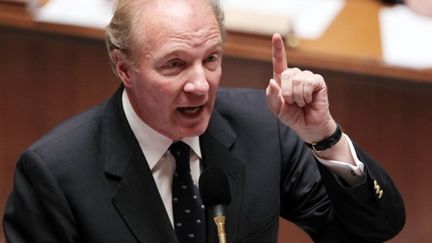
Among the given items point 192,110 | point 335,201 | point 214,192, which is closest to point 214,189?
point 214,192

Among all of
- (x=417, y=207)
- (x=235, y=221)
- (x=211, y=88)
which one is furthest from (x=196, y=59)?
(x=417, y=207)

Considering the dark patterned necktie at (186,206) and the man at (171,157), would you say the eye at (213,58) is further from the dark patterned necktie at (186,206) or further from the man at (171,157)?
the dark patterned necktie at (186,206)

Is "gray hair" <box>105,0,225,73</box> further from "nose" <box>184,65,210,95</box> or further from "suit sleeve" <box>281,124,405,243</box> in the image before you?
"suit sleeve" <box>281,124,405,243</box>

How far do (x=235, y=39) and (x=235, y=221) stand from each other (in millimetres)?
904

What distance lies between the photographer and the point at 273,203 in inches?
63.7

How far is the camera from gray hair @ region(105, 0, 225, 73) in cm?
146

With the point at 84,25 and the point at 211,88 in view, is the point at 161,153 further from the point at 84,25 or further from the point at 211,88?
the point at 84,25

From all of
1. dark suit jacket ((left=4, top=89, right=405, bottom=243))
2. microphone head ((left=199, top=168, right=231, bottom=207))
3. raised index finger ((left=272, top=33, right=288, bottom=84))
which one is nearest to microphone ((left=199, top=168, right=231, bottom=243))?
microphone head ((left=199, top=168, right=231, bottom=207))

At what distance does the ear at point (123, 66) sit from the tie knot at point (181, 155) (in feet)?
0.41

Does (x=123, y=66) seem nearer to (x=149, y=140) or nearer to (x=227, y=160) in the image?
(x=149, y=140)

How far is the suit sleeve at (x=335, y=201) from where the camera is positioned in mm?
1540

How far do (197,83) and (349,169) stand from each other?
30 centimetres

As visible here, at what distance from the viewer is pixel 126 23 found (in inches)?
57.5

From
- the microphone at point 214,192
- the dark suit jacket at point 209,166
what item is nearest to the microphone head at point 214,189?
the microphone at point 214,192
